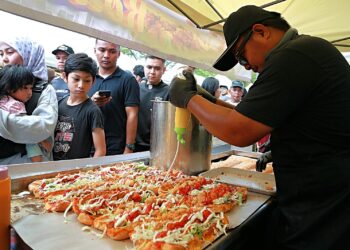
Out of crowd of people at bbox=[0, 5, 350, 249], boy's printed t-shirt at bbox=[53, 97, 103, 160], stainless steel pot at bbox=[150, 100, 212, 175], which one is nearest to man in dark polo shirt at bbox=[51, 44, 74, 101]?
boy's printed t-shirt at bbox=[53, 97, 103, 160]

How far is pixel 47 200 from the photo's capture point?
3.31ft

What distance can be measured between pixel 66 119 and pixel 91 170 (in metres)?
0.62

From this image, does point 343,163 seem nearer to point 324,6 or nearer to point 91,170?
point 91,170

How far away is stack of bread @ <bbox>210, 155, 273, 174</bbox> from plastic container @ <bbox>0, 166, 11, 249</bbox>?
1406 millimetres

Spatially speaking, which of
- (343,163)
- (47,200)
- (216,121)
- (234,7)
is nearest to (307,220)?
(343,163)

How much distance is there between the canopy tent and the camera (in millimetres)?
1240

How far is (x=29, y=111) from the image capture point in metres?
1.79

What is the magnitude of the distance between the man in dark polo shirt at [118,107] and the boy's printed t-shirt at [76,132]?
47 cm

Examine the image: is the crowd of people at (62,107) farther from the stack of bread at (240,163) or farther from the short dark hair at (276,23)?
the short dark hair at (276,23)

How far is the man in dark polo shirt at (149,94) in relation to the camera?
278 cm

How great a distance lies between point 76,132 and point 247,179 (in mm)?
1190

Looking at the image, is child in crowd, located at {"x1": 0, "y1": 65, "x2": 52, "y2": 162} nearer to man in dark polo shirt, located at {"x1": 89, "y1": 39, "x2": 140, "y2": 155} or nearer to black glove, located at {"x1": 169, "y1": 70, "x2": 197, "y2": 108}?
man in dark polo shirt, located at {"x1": 89, "y1": 39, "x2": 140, "y2": 155}

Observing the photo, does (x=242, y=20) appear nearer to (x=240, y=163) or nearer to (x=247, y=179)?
(x=247, y=179)

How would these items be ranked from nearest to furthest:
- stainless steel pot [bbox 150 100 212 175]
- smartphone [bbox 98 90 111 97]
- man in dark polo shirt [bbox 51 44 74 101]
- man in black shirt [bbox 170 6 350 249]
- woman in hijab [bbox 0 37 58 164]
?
man in black shirt [bbox 170 6 350 249] → stainless steel pot [bbox 150 100 212 175] → woman in hijab [bbox 0 37 58 164] → smartphone [bbox 98 90 111 97] → man in dark polo shirt [bbox 51 44 74 101]
